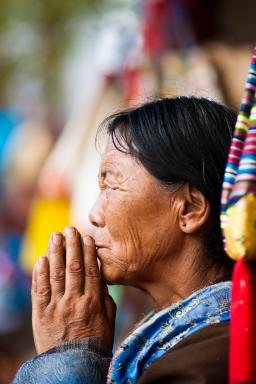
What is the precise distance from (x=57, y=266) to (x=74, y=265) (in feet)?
0.18

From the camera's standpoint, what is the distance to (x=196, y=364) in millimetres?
2035

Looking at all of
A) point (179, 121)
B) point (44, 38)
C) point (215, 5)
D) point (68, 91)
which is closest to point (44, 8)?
point (44, 38)

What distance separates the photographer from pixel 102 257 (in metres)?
2.50

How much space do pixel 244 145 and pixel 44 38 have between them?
10710mm

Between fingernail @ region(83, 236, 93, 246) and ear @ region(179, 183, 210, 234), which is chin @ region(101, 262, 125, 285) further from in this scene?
ear @ region(179, 183, 210, 234)

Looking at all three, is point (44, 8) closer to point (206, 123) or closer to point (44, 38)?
point (44, 38)

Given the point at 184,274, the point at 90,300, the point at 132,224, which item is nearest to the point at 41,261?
the point at 90,300

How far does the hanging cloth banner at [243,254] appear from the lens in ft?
6.04

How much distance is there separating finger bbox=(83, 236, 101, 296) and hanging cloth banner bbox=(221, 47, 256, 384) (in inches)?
24.7

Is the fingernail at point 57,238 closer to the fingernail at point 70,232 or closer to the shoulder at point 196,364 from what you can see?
the fingernail at point 70,232

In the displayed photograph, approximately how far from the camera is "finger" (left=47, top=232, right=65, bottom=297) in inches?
97.6

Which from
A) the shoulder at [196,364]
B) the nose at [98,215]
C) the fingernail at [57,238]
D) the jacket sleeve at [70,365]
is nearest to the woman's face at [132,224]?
the nose at [98,215]

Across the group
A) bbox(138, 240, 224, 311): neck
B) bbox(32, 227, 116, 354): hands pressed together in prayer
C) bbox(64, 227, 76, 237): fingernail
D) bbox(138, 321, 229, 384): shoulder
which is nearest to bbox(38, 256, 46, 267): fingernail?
bbox(32, 227, 116, 354): hands pressed together in prayer

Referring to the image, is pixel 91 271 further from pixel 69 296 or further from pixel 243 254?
pixel 243 254
